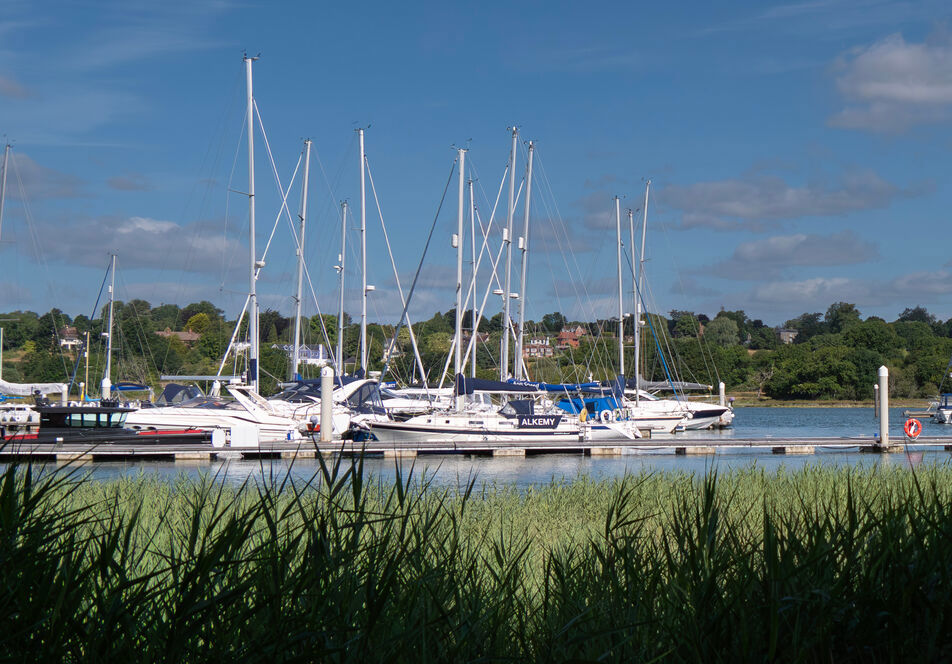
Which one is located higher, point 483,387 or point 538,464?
point 483,387

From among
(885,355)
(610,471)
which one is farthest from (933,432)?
(885,355)

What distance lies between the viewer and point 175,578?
4.25 metres

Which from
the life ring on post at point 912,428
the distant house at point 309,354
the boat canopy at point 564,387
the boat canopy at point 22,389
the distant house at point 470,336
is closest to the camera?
the life ring on post at point 912,428

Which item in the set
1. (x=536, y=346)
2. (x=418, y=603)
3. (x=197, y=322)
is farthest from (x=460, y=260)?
(x=197, y=322)

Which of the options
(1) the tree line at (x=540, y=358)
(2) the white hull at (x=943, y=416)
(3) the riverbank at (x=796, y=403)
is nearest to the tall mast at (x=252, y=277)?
(1) the tree line at (x=540, y=358)

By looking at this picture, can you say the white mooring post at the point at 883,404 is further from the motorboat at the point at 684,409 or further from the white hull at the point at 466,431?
the motorboat at the point at 684,409

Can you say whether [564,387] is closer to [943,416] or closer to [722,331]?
[943,416]

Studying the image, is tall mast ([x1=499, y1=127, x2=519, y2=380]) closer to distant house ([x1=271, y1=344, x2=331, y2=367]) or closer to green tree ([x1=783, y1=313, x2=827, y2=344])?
distant house ([x1=271, y1=344, x2=331, y2=367])

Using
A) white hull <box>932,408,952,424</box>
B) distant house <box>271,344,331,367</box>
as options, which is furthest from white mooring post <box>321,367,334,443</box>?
white hull <box>932,408,952,424</box>

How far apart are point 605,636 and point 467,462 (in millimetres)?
24148

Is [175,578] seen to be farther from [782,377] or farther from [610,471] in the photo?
[782,377]

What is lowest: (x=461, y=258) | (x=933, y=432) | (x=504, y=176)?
(x=933, y=432)

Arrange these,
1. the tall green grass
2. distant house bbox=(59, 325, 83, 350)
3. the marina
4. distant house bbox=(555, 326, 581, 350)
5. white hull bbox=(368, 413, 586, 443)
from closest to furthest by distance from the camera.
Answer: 1. the tall green grass
2. the marina
3. white hull bbox=(368, 413, 586, 443)
4. distant house bbox=(555, 326, 581, 350)
5. distant house bbox=(59, 325, 83, 350)

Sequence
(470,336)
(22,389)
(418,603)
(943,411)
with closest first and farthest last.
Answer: (418,603)
(22,389)
(470,336)
(943,411)
